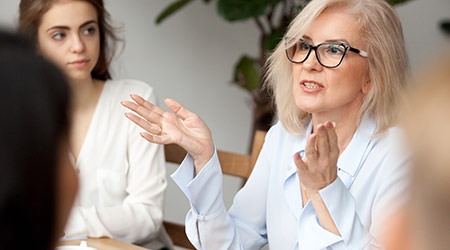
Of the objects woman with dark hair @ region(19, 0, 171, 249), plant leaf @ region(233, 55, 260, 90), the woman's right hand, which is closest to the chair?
woman with dark hair @ region(19, 0, 171, 249)

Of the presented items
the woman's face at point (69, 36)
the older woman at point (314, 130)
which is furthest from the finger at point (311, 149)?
the woman's face at point (69, 36)

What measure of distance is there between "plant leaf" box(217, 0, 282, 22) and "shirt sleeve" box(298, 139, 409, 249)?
126 centimetres

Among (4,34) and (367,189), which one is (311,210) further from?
(4,34)

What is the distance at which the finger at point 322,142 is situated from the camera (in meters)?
1.21

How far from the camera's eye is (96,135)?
6.53 ft

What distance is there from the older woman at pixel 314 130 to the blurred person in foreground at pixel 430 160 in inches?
31.8

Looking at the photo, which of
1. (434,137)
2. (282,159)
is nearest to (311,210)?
(282,159)

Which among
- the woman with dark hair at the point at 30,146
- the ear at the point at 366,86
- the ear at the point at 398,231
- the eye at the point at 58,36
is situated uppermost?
the woman with dark hair at the point at 30,146

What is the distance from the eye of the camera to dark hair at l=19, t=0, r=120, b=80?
1979 millimetres

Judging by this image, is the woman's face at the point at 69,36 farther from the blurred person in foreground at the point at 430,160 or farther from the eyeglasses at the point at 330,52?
the blurred person in foreground at the point at 430,160

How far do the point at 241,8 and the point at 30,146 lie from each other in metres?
2.11

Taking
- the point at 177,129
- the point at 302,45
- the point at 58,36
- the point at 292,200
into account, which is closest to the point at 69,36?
the point at 58,36

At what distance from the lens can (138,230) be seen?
70.5 inches

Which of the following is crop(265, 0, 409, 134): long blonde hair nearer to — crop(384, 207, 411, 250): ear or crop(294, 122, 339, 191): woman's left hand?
crop(294, 122, 339, 191): woman's left hand
